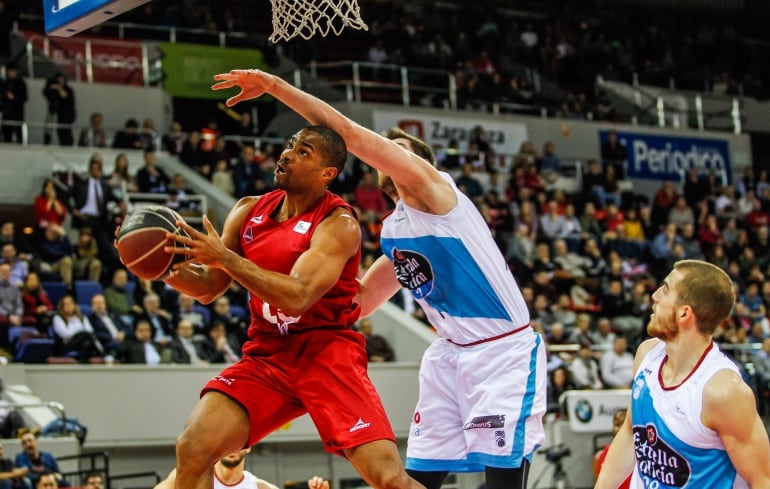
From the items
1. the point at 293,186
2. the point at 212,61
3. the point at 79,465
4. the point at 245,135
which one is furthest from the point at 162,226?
Answer: the point at 212,61

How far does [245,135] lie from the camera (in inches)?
818

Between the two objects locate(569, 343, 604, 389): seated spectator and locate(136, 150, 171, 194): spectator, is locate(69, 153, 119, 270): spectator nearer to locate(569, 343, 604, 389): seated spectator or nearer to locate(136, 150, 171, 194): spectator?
locate(136, 150, 171, 194): spectator

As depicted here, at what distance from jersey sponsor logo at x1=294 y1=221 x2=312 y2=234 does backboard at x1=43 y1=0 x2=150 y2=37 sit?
156cm

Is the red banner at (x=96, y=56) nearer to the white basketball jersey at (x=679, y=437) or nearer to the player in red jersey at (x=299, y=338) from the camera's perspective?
the player in red jersey at (x=299, y=338)

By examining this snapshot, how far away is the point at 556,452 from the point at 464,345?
847cm

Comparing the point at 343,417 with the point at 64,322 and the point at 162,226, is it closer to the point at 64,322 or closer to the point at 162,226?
the point at 162,226

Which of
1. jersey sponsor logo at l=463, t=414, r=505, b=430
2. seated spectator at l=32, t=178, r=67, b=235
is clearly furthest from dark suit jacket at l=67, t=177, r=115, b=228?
jersey sponsor logo at l=463, t=414, r=505, b=430

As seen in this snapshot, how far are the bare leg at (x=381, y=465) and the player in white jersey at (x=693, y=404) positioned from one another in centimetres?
106

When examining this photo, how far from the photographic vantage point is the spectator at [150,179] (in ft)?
57.3

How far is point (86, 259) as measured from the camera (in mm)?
15445

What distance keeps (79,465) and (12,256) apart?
3137mm

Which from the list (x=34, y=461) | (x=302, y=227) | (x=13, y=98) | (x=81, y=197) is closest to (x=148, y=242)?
(x=302, y=227)

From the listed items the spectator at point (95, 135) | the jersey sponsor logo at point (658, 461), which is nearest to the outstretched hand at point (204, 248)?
the jersey sponsor logo at point (658, 461)

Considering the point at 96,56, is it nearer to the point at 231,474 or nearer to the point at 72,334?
the point at 72,334
